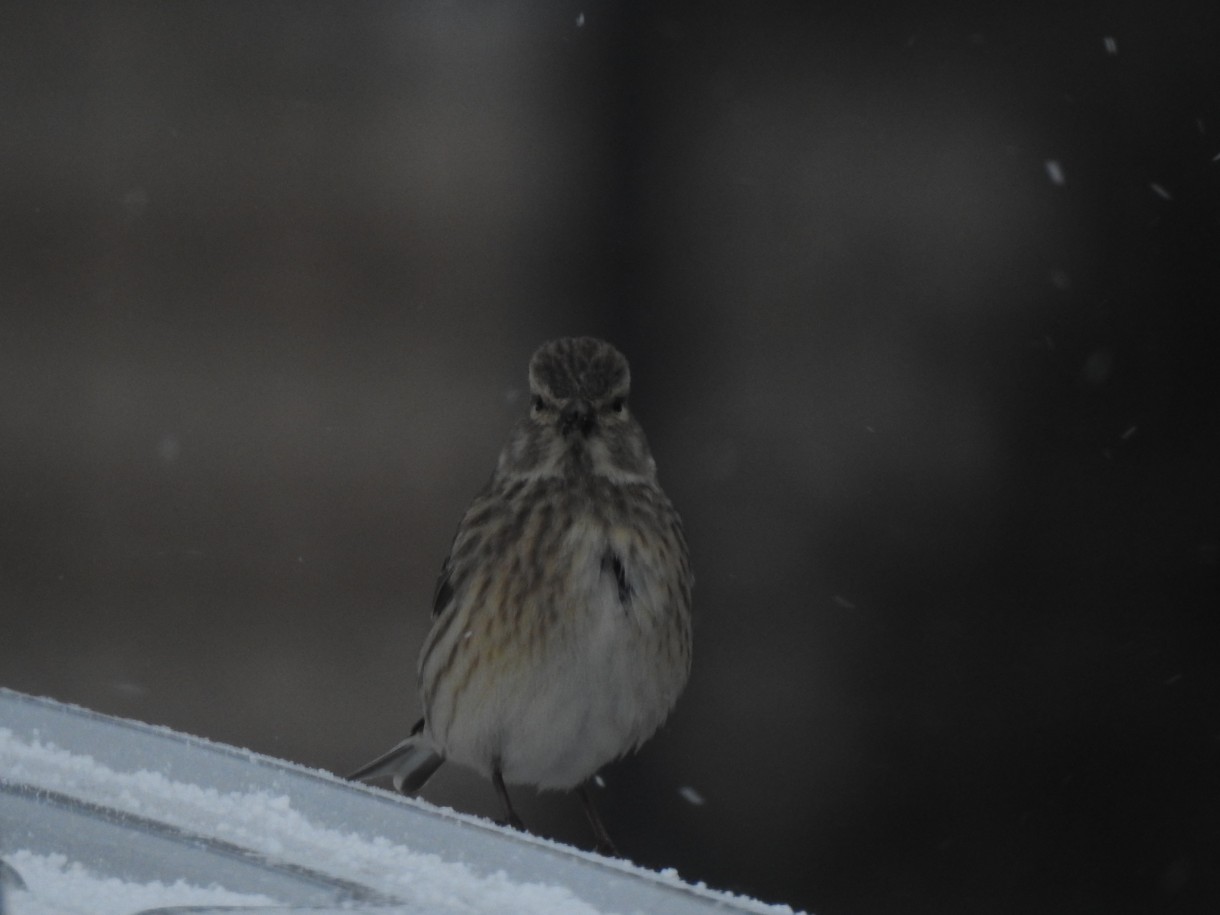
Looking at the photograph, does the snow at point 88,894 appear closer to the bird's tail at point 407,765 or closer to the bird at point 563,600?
the bird at point 563,600

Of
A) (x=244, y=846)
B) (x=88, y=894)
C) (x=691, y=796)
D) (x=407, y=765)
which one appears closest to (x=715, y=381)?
(x=691, y=796)

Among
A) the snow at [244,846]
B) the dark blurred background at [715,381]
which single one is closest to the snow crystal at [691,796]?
the dark blurred background at [715,381]

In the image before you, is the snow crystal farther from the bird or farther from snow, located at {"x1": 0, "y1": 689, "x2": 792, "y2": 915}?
snow, located at {"x1": 0, "y1": 689, "x2": 792, "y2": 915}

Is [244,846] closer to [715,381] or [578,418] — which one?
[578,418]

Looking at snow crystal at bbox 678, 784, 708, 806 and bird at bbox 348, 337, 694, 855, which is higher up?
bird at bbox 348, 337, 694, 855

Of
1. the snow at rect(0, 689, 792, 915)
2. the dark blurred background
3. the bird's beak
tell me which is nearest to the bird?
the bird's beak

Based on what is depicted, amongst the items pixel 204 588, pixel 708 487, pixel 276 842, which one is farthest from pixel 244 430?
pixel 276 842
